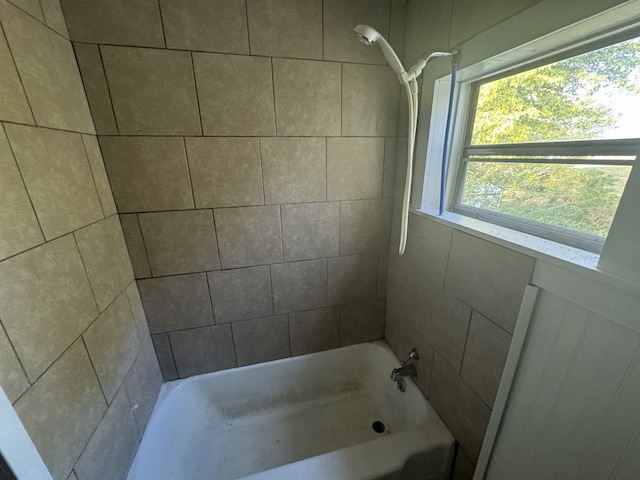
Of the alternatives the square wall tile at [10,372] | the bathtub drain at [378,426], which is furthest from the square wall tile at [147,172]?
the bathtub drain at [378,426]

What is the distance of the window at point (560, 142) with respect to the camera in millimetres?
663

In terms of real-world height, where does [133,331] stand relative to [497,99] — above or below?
below

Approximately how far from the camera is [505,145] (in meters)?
0.97

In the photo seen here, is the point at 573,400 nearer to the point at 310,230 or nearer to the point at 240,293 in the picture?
the point at 310,230

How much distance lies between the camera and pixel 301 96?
1.20 metres

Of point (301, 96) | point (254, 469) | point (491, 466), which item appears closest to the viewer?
point (491, 466)

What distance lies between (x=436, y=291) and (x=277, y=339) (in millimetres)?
953

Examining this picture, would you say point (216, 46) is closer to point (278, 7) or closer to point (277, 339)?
point (278, 7)

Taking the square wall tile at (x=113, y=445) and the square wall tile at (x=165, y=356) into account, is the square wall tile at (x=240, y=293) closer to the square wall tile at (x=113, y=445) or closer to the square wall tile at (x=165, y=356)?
the square wall tile at (x=165, y=356)

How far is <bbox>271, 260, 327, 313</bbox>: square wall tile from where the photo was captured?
4.74ft

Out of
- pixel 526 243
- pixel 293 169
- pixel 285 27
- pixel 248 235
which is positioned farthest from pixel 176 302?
pixel 526 243

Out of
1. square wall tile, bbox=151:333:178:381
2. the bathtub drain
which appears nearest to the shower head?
square wall tile, bbox=151:333:178:381

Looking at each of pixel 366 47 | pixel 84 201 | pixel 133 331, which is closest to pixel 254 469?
pixel 133 331

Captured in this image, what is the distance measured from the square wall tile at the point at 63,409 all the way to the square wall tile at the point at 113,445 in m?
0.05
